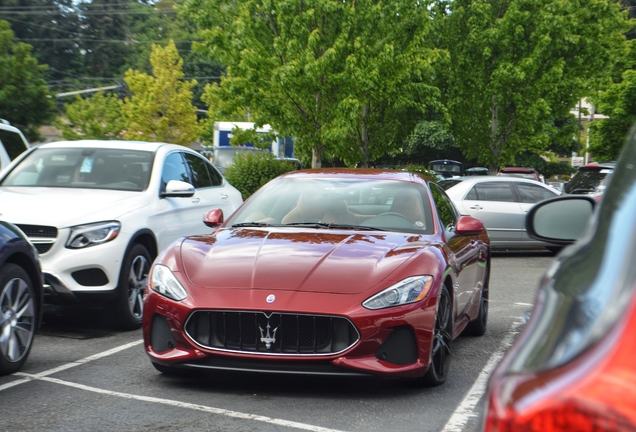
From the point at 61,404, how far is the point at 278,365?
50.2 inches

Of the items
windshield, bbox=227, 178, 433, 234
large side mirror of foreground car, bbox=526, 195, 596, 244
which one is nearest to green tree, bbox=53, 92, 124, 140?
windshield, bbox=227, 178, 433, 234

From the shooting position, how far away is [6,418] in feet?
16.9

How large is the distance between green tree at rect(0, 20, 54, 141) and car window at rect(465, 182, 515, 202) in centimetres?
1957

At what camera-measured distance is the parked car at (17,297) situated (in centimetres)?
623

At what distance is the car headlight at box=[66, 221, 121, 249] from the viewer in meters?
7.98

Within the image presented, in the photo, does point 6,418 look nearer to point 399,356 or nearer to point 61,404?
point 61,404

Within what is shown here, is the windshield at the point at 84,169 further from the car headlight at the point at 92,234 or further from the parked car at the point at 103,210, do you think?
the car headlight at the point at 92,234

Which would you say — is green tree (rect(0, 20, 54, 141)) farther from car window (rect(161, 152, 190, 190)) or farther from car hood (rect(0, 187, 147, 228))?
car hood (rect(0, 187, 147, 228))

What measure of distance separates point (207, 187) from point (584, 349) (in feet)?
31.9

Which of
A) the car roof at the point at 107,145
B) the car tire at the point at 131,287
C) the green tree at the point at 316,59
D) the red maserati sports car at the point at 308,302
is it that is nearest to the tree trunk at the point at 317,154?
the green tree at the point at 316,59

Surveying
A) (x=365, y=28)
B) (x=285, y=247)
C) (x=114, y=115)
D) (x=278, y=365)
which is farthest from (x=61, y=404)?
(x=114, y=115)

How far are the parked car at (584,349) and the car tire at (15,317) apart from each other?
16.3 feet

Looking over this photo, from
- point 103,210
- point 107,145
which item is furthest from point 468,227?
point 107,145

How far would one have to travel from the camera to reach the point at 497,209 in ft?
57.1
